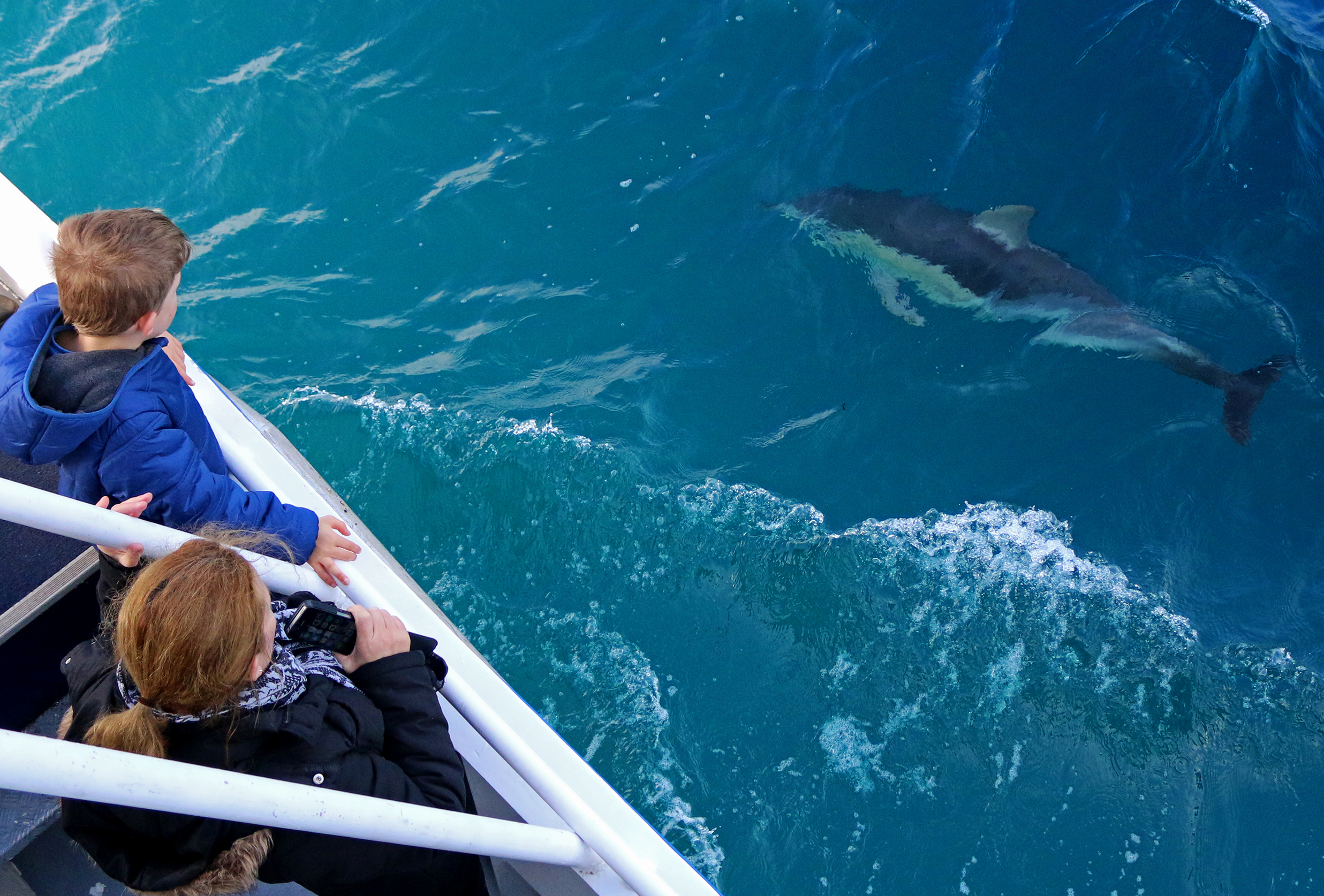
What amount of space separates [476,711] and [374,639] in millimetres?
336

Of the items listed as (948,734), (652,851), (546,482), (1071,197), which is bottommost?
(948,734)

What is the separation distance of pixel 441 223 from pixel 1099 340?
505 cm

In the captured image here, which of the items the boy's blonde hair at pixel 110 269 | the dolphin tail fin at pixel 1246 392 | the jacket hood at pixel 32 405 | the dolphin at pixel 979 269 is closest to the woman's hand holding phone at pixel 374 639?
the jacket hood at pixel 32 405

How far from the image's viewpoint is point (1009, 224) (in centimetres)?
698

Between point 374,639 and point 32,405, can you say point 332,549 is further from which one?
point 32,405

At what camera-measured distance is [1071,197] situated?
6797 mm

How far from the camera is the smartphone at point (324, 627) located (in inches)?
81.0

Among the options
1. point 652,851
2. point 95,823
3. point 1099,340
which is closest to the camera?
point 95,823

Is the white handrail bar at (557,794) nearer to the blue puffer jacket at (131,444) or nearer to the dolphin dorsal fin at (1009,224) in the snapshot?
the blue puffer jacket at (131,444)

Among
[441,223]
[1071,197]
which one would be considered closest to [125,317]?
[441,223]

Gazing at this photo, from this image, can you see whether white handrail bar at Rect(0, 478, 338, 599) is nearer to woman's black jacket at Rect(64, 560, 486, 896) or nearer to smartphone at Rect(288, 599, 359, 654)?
smartphone at Rect(288, 599, 359, 654)

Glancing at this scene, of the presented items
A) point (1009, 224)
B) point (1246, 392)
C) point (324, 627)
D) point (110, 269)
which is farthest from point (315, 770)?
point (1009, 224)

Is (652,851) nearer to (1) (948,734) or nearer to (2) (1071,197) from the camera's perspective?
(1) (948,734)

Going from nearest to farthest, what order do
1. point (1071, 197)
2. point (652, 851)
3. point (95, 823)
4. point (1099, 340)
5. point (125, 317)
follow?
point (95, 823) → point (125, 317) → point (652, 851) → point (1099, 340) → point (1071, 197)
